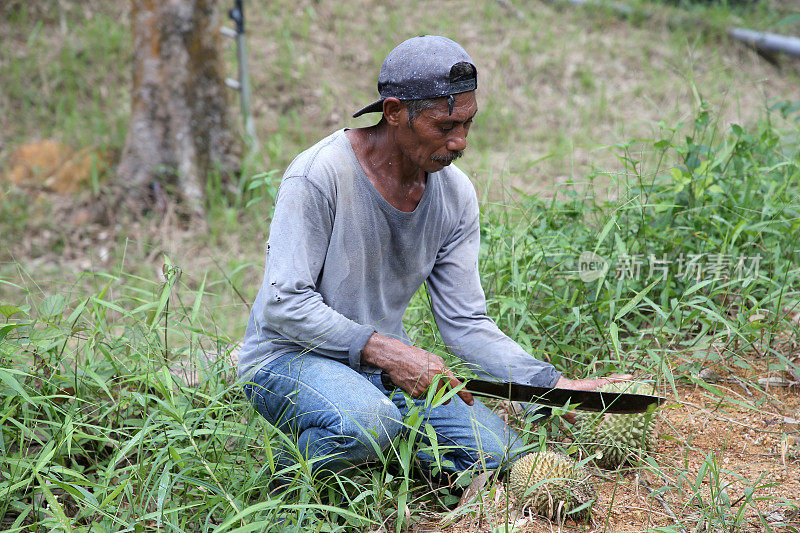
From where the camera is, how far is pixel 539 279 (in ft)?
10.0

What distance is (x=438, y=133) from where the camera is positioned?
2.37 meters

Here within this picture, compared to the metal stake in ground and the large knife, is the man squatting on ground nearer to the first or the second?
the large knife

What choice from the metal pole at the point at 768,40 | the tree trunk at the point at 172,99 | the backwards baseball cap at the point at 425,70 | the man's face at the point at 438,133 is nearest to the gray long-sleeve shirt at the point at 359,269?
the man's face at the point at 438,133

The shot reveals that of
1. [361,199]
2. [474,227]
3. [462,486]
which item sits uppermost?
[361,199]

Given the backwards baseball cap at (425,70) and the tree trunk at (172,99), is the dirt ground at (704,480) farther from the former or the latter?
the tree trunk at (172,99)

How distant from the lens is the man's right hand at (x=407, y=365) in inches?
91.5

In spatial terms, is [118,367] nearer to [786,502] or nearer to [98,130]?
[786,502]

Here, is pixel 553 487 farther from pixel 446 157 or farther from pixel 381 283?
pixel 446 157

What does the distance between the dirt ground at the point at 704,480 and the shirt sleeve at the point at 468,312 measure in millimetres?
444

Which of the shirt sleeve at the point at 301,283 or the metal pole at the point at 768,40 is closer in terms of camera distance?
the shirt sleeve at the point at 301,283

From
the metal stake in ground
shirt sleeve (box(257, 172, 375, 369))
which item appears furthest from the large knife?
the metal stake in ground

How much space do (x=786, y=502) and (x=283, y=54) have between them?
6403 millimetres

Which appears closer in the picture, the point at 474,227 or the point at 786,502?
the point at 786,502

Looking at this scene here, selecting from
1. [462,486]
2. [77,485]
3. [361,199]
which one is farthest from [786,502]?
[77,485]
